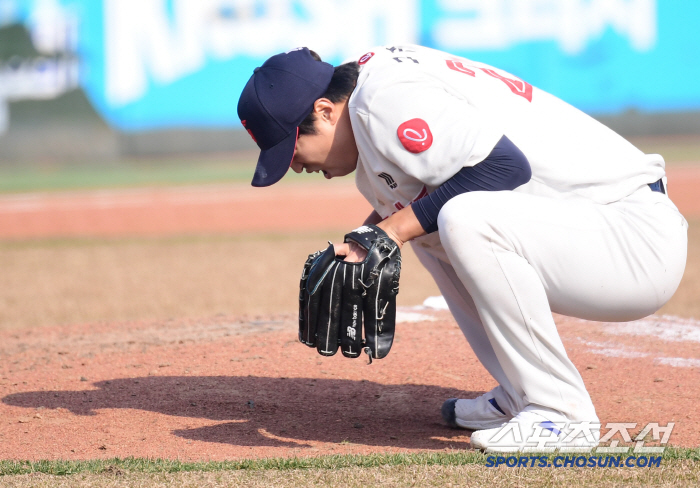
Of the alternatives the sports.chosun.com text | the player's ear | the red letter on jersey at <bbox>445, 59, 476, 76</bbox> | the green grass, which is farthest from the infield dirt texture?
the red letter on jersey at <bbox>445, 59, 476, 76</bbox>

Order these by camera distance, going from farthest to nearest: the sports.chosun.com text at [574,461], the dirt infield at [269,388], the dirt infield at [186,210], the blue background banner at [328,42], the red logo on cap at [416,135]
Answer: the blue background banner at [328,42] < the dirt infield at [186,210] < the dirt infield at [269,388] < the sports.chosun.com text at [574,461] < the red logo on cap at [416,135]

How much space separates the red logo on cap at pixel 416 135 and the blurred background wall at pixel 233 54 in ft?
47.4

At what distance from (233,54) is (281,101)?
47.8ft

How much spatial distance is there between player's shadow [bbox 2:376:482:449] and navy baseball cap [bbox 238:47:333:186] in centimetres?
95

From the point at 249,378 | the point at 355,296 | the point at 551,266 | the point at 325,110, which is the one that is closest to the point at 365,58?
the point at 325,110

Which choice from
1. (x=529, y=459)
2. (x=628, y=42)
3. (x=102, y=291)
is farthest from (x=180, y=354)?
(x=628, y=42)

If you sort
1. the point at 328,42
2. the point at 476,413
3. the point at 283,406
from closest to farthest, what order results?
the point at 476,413, the point at 283,406, the point at 328,42

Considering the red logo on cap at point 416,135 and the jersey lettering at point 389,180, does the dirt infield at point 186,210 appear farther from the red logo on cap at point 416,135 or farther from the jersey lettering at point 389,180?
the red logo on cap at point 416,135

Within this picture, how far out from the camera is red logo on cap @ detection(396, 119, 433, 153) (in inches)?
82.3

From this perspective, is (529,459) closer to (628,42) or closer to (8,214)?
(8,214)

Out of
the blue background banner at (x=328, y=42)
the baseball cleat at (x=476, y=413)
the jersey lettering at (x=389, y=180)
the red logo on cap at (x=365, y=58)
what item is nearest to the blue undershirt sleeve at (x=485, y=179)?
the jersey lettering at (x=389, y=180)

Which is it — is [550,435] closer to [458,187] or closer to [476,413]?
[476,413]

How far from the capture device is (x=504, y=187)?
2.18 metres

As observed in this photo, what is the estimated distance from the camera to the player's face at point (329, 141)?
228 centimetres
